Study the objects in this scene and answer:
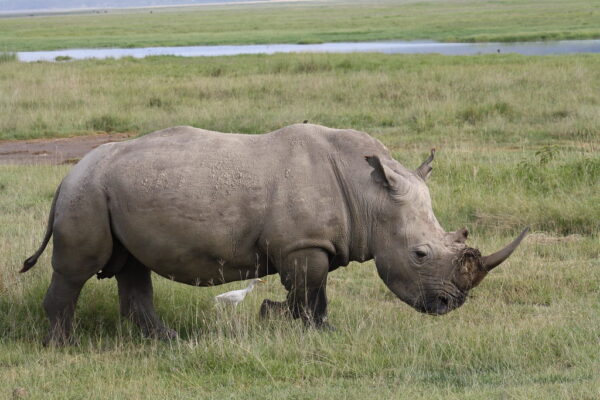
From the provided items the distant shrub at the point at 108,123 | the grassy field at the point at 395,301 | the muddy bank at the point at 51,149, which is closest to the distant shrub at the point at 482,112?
the grassy field at the point at 395,301

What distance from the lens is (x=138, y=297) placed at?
20.9ft

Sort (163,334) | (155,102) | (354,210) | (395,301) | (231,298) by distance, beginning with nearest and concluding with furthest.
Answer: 1. (354,210)
2. (163,334)
3. (231,298)
4. (395,301)
5. (155,102)

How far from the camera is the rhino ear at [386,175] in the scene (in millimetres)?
5738

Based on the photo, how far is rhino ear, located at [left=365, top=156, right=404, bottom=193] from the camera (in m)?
5.74

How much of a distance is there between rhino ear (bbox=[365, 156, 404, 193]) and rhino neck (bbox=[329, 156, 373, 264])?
150mm

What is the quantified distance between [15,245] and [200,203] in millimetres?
3087

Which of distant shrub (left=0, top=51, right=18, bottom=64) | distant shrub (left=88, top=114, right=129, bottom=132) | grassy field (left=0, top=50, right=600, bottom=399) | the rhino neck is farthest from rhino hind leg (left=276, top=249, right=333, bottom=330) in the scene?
distant shrub (left=0, top=51, right=18, bottom=64)

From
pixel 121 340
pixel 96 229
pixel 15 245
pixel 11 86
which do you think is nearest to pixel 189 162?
pixel 96 229

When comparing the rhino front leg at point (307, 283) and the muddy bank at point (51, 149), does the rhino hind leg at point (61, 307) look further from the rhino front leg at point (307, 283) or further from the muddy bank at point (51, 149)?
the muddy bank at point (51, 149)

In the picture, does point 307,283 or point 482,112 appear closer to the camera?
point 307,283

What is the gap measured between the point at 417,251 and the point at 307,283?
729 mm

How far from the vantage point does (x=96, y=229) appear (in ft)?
18.9

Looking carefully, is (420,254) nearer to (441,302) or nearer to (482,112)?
(441,302)

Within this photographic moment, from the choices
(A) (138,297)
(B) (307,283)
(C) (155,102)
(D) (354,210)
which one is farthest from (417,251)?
(C) (155,102)
